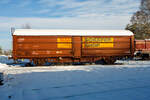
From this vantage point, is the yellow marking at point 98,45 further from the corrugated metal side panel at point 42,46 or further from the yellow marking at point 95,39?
the corrugated metal side panel at point 42,46

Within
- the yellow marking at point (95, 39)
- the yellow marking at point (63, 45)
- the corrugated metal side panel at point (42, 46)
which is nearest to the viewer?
the corrugated metal side panel at point (42, 46)

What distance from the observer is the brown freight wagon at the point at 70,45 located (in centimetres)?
1473

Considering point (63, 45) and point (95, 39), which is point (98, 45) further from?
point (63, 45)

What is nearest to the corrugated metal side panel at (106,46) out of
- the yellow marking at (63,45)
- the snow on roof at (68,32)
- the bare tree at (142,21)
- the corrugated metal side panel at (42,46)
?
the snow on roof at (68,32)

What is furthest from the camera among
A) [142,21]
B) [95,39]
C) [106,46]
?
[142,21]

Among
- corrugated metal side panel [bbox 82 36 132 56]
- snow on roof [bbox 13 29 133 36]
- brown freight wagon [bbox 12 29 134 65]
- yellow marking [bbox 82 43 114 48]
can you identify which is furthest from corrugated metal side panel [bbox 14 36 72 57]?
corrugated metal side panel [bbox 82 36 132 56]

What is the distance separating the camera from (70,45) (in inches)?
606

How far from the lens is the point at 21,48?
48.0ft

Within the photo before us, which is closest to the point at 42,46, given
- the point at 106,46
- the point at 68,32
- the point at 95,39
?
the point at 68,32

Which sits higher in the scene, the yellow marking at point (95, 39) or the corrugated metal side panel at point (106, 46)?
the yellow marking at point (95, 39)

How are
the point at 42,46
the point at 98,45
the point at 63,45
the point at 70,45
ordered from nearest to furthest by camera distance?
the point at 42,46 < the point at 63,45 < the point at 70,45 < the point at 98,45

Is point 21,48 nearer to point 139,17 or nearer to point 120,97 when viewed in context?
point 120,97

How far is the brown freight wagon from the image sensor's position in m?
14.7

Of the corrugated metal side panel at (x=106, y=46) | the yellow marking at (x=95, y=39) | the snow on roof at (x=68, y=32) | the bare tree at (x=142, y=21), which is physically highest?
the bare tree at (x=142, y=21)
